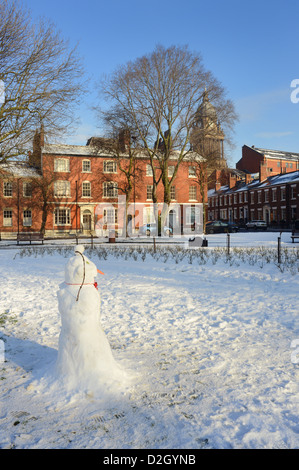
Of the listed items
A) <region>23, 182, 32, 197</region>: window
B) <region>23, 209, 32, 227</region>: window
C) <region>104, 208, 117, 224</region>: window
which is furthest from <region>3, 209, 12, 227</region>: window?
<region>104, 208, 117, 224</region>: window

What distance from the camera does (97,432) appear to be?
9.25ft

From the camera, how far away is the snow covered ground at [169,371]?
9.17 feet

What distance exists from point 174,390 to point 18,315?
4.18 metres

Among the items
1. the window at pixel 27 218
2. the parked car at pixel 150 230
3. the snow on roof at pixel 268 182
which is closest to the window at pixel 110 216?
the parked car at pixel 150 230

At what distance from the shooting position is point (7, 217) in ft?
134

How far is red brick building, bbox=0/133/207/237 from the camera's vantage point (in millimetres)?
40875

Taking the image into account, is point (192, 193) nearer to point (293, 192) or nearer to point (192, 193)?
point (192, 193)

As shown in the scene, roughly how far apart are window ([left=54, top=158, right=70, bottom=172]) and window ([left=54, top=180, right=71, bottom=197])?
5.05 feet

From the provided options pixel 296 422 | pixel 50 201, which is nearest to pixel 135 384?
pixel 296 422

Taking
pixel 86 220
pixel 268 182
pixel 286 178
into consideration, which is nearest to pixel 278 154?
pixel 268 182

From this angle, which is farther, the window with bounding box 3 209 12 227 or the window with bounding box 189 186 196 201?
the window with bounding box 189 186 196 201

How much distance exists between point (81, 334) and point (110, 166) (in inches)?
1684

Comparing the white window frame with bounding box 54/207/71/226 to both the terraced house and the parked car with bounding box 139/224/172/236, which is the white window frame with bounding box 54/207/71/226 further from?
the terraced house

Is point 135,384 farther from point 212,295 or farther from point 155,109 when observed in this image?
point 155,109
